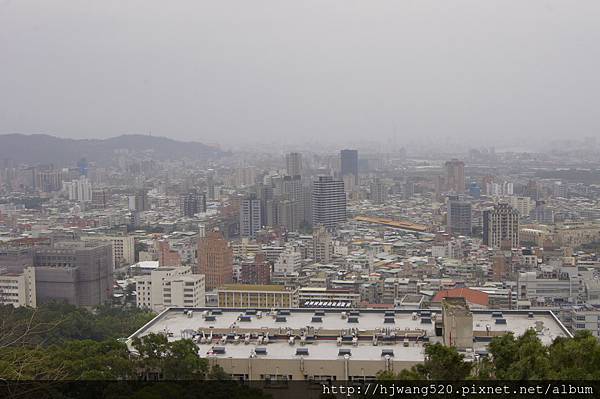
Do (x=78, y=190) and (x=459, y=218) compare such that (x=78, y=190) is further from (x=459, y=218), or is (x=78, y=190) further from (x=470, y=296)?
(x=470, y=296)

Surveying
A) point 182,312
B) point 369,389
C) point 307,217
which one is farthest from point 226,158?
point 369,389

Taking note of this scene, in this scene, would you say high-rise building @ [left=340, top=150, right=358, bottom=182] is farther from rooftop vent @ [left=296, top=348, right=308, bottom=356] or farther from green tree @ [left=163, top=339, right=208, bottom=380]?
green tree @ [left=163, top=339, right=208, bottom=380]

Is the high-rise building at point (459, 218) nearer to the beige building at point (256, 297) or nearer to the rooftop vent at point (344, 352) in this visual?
the beige building at point (256, 297)

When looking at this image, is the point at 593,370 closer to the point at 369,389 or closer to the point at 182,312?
the point at 369,389

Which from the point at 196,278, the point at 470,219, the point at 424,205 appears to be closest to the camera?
the point at 196,278

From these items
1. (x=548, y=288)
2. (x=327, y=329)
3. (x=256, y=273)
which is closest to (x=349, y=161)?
(x=256, y=273)

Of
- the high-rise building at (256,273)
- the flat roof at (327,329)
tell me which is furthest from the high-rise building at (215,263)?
the flat roof at (327,329)
